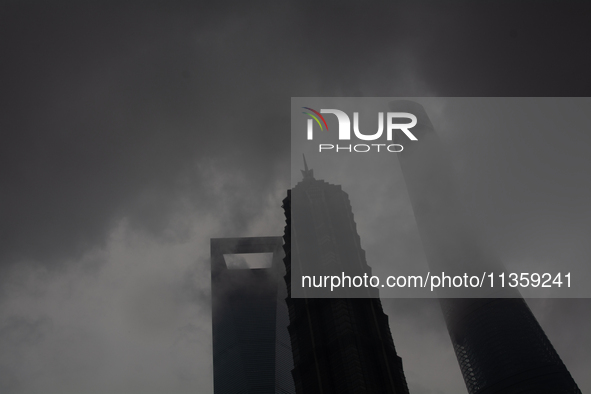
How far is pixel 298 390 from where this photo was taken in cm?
18888

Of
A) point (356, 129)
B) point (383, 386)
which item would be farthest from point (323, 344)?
point (356, 129)

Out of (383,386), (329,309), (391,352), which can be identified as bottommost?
(383,386)

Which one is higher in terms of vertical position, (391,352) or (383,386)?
(391,352)

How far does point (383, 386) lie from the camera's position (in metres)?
170

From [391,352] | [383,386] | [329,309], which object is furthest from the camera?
[329,309]

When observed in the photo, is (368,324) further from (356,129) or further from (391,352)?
(356,129)

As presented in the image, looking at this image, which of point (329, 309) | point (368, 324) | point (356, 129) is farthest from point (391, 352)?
point (356, 129)

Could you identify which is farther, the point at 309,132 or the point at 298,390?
the point at 298,390

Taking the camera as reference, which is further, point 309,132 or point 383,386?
point 383,386

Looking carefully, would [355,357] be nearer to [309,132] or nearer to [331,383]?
[331,383]

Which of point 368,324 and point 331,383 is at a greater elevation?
point 368,324

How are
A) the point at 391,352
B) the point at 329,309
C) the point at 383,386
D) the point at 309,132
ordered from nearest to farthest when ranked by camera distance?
the point at 309,132
the point at 383,386
the point at 391,352
the point at 329,309

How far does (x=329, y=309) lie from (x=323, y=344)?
46.9 ft

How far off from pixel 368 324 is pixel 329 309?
1569 cm
